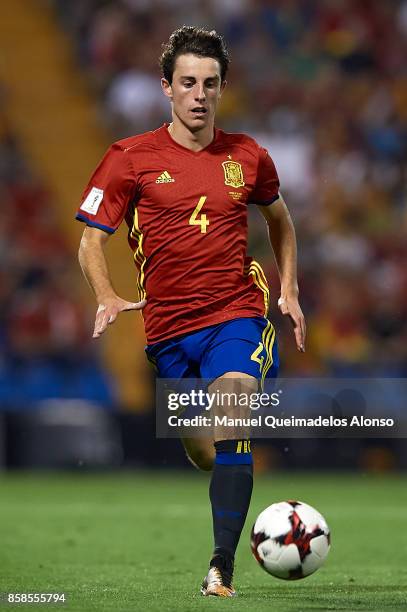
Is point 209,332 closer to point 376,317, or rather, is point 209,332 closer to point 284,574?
point 284,574

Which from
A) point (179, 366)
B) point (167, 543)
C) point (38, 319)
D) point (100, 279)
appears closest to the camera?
point (100, 279)

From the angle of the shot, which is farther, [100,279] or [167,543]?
[167,543]

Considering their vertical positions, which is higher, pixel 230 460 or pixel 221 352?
pixel 221 352

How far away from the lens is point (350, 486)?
11.5 m

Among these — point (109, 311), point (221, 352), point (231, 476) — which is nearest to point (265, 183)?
point (221, 352)

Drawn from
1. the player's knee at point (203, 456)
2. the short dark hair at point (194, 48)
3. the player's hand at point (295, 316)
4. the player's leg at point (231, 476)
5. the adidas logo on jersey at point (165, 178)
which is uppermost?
the short dark hair at point (194, 48)

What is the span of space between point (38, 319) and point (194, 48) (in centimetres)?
842

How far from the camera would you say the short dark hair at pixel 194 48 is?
Answer: 5.25m

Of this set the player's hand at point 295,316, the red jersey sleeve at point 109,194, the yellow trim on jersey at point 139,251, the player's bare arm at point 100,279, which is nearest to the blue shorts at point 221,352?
the player's hand at point 295,316

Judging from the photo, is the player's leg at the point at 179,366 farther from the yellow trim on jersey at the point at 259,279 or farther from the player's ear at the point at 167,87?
the player's ear at the point at 167,87

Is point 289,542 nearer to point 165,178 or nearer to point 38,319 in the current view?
point 165,178

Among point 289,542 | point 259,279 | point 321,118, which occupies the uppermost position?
point 321,118

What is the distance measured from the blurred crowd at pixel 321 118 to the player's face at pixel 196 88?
22.9 feet

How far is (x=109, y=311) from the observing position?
191 inches
